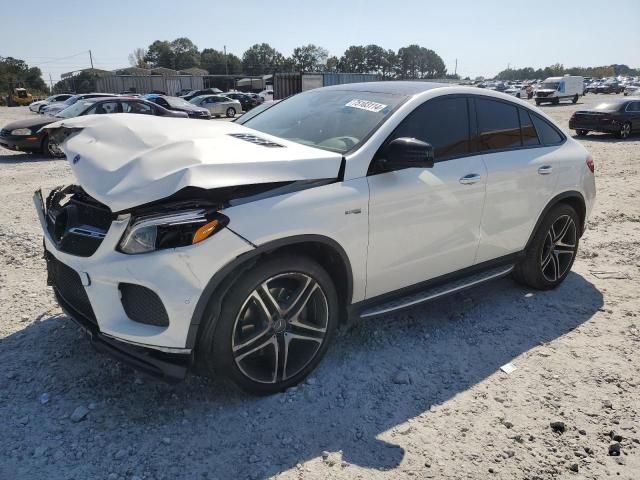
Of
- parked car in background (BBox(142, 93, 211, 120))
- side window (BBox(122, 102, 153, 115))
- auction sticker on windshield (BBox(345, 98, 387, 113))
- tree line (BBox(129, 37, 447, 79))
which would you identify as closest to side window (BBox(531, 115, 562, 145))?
auction sticker on windshield (BBox(345, 98, 387, 113))

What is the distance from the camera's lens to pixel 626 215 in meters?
7.03

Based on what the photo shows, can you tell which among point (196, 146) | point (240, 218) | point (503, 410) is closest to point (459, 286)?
point (503, 410)

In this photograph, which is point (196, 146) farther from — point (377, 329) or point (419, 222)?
point (377, 329)

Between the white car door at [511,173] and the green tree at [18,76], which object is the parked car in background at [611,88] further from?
the green tree at [18,76]

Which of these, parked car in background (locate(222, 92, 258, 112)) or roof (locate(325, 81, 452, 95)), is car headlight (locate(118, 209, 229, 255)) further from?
parked car in background (locate(222, 92, 258, 112))

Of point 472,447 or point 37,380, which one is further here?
point 37,380

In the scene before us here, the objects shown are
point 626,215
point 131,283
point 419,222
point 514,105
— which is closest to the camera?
point 131,283

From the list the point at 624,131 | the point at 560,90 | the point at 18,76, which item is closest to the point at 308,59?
the point at 18,76

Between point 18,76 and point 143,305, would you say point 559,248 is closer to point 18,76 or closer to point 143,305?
point 143,305

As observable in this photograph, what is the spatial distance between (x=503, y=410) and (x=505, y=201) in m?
1.63

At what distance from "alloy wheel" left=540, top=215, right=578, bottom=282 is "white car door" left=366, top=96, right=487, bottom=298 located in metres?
1.10

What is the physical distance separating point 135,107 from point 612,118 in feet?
49.3

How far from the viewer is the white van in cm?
3744

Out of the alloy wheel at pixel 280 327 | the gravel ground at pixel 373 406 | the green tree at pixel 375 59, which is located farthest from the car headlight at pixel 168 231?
the green tree at pixel 375 59
